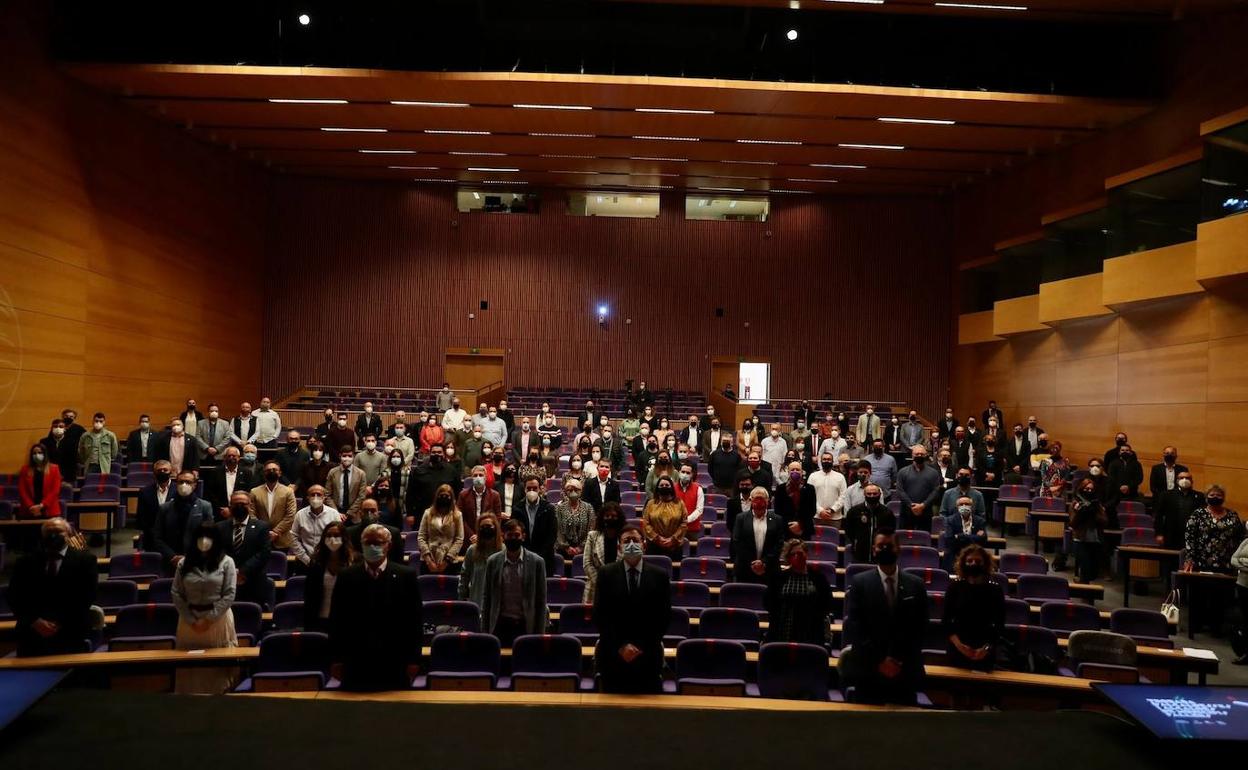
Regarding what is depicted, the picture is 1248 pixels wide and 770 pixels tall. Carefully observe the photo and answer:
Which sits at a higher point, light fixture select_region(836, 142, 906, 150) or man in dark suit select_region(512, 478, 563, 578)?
light fixture select_region(836, 142, 906, 150)

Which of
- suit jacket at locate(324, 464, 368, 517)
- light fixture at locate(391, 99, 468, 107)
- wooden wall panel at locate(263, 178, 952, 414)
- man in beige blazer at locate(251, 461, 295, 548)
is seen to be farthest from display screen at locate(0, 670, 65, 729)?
wooden wall panel at locate(263, 178, 952, 414)

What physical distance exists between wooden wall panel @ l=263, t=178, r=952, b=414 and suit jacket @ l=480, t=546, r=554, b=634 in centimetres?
1756

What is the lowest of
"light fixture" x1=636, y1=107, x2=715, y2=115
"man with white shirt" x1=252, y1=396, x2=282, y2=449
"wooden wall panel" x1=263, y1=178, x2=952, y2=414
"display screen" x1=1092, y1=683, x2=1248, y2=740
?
"display screen" x1=1092, y1=683, x2=1248, y2=740

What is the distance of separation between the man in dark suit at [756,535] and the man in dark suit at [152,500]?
516 centimetres

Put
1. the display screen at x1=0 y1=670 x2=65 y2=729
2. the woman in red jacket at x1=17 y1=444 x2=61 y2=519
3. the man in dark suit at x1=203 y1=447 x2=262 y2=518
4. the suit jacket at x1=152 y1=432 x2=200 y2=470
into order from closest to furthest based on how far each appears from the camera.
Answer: the display screen at x1=0 y1=670 x2=65 y2=729 < the man in dark suit at x1=203 y1=447 x2=262 y2=518 < the woman in red jacket at x1=17 y1=444 x2=61 y2=519 < the suit jacket at x1=152 y1=432 x2=200 y2=470

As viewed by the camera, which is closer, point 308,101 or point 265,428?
point 265,428

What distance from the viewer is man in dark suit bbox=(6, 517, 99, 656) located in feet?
15.6

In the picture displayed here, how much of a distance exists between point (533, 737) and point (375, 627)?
2288mm

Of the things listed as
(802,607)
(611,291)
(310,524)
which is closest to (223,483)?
(310,524)

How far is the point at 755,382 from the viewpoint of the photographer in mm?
23266

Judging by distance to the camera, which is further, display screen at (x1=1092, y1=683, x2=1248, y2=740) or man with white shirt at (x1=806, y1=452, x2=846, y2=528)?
man with white shirt at (x1=806, y1=452, x2=846, y2=528)

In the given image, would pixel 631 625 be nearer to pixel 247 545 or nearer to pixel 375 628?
pixel 375 628

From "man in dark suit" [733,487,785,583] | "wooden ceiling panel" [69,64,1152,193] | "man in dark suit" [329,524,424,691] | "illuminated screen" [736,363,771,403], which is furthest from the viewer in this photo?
"illuminated screen" [736,363,771,403]

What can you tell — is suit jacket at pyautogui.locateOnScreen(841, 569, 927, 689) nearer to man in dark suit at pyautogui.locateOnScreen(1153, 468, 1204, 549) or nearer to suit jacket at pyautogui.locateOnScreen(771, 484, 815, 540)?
suit jacket at pyautogui.locateOnScreen(771, 484, 815, 540)
